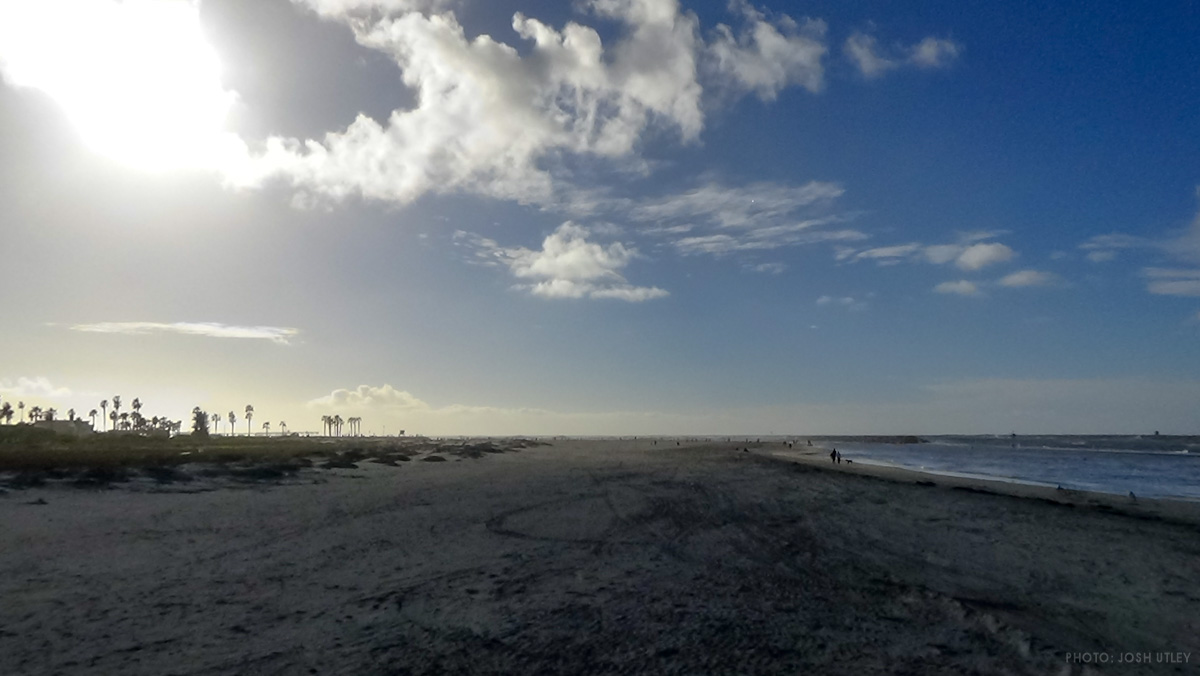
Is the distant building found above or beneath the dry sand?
beneath

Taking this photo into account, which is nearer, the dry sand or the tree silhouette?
the dry sand

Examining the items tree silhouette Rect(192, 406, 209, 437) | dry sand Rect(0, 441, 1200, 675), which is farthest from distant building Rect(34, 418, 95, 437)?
dry sand Rect(0, 441, 1200, 675)

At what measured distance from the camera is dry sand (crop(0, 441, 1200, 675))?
23.7ft

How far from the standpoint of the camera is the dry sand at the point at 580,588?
23.7ft

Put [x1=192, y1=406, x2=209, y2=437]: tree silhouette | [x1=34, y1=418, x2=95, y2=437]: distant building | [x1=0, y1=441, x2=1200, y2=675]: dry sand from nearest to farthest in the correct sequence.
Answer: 1. [x1=0, y1=441, x2=1200, y2=675]: dry sand
2. [x1=34, y1=418, x2=95, y2=437]: distant building
3. [x1=192, y1=406, x2=209, y2=437]: tree silhouette

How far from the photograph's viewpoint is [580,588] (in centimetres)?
996

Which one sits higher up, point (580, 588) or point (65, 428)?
point (580, 588)

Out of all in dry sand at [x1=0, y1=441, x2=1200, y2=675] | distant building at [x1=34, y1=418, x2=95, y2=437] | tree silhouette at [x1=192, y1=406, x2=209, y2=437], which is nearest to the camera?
dry sand at [x1=0, y1=441, x2=1200, y2=675]

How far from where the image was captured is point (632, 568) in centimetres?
1143

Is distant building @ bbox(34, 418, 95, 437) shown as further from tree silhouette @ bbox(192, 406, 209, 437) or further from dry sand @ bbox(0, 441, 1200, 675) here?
dry sand @ bbox(0, 441, 1200, 675)

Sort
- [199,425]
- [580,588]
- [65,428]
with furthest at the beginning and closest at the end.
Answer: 1. [199,425]
2. [65,428]
3. [580,588]

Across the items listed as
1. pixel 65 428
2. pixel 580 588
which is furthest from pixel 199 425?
pixel 580 588

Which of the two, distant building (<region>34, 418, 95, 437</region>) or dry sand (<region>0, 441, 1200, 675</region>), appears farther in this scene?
distant building (<region>34, 418, 95, 437</region>)

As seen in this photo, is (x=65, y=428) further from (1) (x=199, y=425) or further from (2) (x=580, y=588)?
(2) (x=580, y=588)
